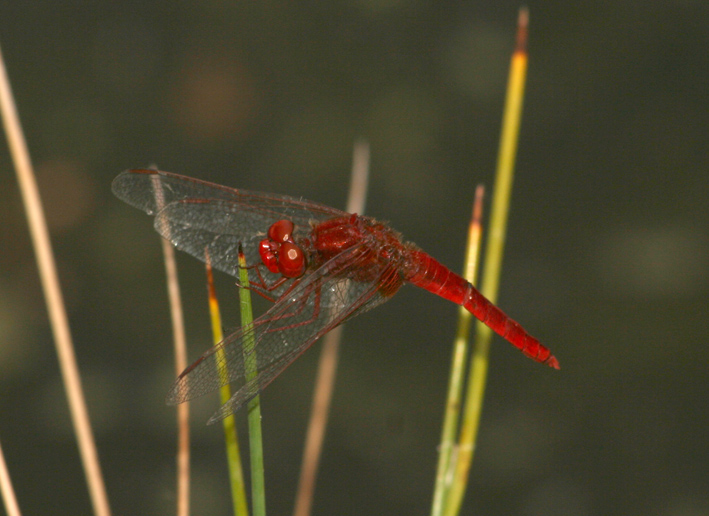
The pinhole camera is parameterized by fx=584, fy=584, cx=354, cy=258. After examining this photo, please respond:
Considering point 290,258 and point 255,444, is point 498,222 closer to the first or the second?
point 290,258

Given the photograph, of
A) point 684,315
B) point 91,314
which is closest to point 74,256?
point 91,314

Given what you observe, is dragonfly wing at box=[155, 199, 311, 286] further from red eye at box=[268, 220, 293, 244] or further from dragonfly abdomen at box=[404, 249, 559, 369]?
dragonfly abdomen at box=[404, 249, 559, 369]

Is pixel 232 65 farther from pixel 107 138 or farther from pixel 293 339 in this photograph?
pixel 293 339

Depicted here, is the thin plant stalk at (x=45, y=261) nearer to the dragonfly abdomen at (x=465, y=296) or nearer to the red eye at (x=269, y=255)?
the red eye at (x=269, y=255)

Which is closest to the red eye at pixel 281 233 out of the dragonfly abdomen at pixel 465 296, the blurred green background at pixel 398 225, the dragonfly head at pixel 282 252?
the dragonfly head at pixel 282 252

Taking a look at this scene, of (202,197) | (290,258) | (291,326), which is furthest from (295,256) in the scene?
(202,197)

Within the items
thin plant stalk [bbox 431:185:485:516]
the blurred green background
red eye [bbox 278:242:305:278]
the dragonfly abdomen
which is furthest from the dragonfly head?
the blurred green background
